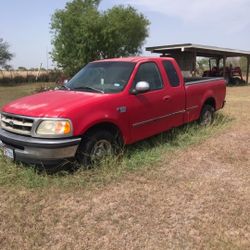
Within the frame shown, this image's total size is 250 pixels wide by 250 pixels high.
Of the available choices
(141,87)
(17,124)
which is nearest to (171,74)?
(141,87)

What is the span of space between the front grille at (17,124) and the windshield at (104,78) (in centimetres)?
124

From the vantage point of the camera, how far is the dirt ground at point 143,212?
11.3ft

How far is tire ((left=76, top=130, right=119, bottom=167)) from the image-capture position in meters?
5.03

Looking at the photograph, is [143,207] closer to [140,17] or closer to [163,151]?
[163,151]

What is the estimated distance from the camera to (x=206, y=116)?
816 centimetres

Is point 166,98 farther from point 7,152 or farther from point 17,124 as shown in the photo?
point 7,152

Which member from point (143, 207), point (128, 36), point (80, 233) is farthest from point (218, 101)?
point (128, 36)

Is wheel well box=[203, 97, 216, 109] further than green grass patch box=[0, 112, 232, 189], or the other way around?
wheel well box=[203, 97, 216, 109]

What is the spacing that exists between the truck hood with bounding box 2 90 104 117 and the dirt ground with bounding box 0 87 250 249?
106 cm

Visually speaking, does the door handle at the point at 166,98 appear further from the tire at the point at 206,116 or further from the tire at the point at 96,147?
the tire at the point at 206,116

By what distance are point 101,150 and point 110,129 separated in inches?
14.3

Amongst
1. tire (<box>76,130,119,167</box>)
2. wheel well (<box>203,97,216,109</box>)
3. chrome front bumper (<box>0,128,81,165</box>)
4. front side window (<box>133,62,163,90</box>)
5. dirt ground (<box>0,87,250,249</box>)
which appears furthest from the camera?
wheel well (<box>203,97,216,109</box>)

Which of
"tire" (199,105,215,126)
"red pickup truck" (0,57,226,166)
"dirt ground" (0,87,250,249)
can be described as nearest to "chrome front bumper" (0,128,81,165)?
"red pickup truck" (0,57,226,166)

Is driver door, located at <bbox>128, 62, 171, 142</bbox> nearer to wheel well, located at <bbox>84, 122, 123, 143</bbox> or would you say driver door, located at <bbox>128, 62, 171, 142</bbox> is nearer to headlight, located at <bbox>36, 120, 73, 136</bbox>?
wheel well, located at <bbox>84, 122, 123, 143</bbox>
